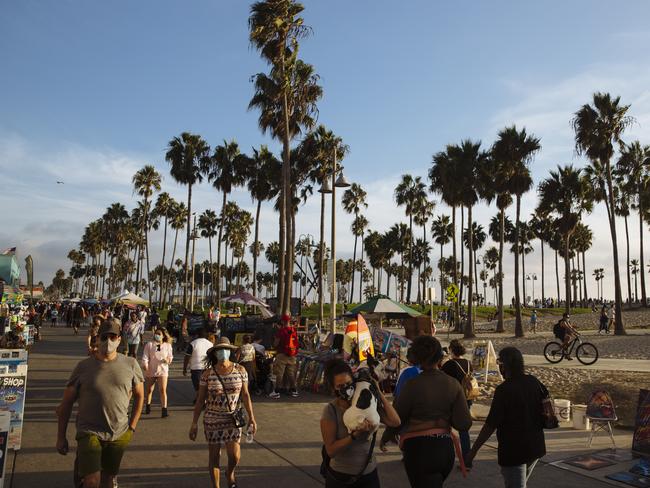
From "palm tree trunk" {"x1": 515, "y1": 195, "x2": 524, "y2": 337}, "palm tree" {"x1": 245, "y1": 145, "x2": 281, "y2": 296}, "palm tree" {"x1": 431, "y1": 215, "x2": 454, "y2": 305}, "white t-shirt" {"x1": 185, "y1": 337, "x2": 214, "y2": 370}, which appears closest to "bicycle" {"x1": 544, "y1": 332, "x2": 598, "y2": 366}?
"white t-shirt" {"x1": 185, "y1": 337, "x2": 214, "y2": 370}

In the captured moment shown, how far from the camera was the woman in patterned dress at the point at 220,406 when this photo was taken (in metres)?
5.53

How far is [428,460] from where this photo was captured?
3.94m

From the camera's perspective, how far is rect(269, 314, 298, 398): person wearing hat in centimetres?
1283

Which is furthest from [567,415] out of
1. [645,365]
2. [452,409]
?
[645,365]

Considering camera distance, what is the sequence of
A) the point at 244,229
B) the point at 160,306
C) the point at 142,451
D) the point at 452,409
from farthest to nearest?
the point at 244,229 → the point at 160,306 → the point at 142,451 → the point at 452,409

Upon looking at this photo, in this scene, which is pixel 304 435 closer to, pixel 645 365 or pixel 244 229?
pixel 645 365

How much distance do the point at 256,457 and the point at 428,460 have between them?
405cm

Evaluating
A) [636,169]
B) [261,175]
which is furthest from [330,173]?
[636,169]

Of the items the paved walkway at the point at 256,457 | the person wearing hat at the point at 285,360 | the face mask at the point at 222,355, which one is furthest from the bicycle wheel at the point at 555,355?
the face mask at the point at 222,355

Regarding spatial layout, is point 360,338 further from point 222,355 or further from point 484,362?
point 484,362

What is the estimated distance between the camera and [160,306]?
229 ft

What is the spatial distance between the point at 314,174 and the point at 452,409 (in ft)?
116

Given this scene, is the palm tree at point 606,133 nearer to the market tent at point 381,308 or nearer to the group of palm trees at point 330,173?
the group of palm trees at point 330,173

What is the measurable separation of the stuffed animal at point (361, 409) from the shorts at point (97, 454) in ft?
7.30
